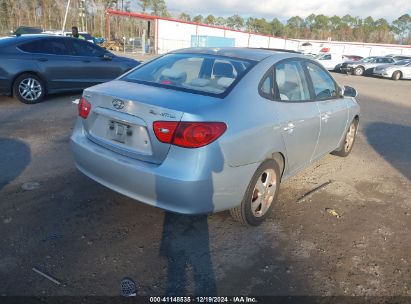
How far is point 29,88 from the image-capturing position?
8.35 m

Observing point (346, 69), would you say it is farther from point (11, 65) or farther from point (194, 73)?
point (194, 73)

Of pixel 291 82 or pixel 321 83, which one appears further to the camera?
pixel 321 83

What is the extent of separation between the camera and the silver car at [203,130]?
2.89 m

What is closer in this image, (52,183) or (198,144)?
(198,144)

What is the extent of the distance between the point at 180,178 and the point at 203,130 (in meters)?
0.41

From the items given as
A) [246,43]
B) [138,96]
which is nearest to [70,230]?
[138,96]

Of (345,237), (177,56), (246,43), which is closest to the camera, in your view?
(345,237)

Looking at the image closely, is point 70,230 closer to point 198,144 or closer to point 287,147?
point 198,144

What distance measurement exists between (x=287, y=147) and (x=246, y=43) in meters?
50.6

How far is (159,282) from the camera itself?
2.76 m

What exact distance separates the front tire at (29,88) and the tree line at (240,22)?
39.0 metres

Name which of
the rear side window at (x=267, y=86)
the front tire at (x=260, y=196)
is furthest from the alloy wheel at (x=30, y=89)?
the front tire at (x=260, y=196)

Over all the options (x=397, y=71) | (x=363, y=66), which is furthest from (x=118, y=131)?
(x=363, y=66)

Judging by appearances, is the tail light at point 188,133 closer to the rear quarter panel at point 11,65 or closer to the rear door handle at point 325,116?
the rear door handle at point 325,116
